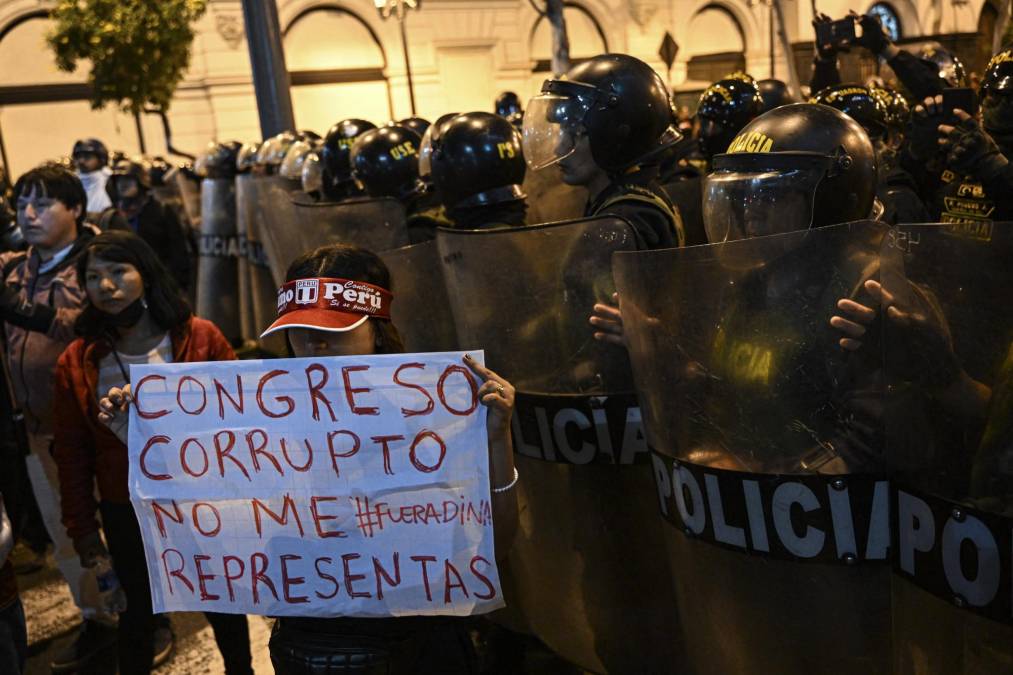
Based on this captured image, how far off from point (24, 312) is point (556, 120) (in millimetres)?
2207

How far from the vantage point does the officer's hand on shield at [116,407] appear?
2.20 metres

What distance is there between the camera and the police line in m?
1.64

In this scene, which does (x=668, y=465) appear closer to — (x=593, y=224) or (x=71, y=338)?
(x=593, y=224)

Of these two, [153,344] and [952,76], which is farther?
[952,76]

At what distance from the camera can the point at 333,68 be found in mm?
26312

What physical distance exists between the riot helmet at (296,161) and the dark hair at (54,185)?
10.8 feet

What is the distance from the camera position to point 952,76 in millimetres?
5906

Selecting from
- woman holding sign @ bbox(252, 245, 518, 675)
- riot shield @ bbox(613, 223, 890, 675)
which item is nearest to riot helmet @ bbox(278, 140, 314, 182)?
woman holding sign @ bbox(252, 245, 518, 675)

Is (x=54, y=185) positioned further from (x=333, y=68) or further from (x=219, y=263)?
(x=333, y=68)

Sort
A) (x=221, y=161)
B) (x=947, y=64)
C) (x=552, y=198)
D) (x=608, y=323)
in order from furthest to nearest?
(x=221, y=161) < (x=947, y=64) < (x=552, y=198) < (x=608, y=323)

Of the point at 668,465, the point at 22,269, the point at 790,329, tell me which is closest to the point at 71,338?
the point at 22,269

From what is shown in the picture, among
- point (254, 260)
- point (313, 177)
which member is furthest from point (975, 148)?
point (254, 260)

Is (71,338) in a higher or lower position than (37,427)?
higher

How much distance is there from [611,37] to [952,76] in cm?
2416
